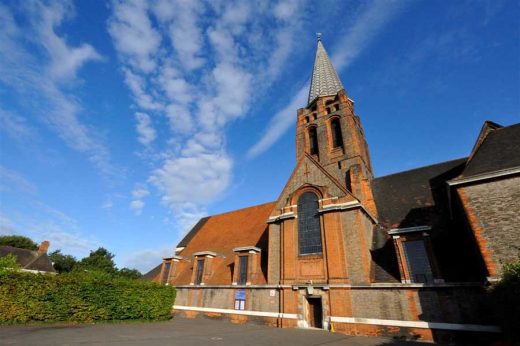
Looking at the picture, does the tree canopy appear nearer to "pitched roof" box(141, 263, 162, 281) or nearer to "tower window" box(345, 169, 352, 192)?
"pitched roof" box(141, 263, 162, 281)

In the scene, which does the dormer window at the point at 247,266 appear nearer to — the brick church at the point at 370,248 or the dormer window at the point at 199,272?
the brick church at the point at 370,248

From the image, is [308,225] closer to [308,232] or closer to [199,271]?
[308,232]

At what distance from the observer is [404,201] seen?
18.7m

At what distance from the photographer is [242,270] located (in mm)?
20281

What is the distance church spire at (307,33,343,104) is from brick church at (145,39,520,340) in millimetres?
4572

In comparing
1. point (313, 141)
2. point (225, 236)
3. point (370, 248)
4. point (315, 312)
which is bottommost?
point (315, 312)

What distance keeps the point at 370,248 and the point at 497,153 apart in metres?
8.37

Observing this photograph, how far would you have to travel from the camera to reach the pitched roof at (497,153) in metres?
12.5

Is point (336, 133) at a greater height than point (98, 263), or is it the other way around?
point (336, 133)

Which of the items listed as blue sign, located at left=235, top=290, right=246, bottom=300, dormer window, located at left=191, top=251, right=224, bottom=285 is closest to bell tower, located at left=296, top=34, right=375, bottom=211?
blue sign, located at left=235, top=290, right=246, bottom=300

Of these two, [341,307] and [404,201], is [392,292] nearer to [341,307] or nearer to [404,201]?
[341,307]

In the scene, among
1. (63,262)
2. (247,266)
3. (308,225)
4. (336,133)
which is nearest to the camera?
(308,225)

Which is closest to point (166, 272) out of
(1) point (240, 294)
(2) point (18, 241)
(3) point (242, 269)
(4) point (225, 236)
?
(4) point (225, 236)

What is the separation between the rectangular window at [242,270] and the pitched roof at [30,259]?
137 feet
